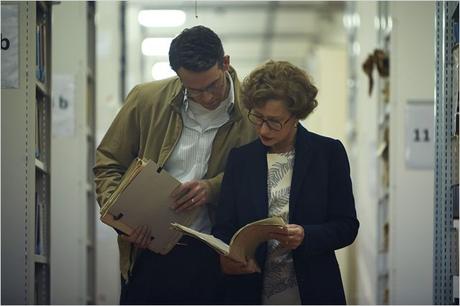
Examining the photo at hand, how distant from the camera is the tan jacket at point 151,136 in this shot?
10.5 ft

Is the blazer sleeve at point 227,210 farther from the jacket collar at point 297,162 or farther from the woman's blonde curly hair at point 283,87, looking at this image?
the woman's blonde curly hair at point 283,87

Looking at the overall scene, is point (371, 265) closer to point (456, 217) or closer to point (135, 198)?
point (456, 217)

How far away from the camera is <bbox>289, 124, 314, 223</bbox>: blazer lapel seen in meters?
2.95

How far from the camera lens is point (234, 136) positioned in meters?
3.22

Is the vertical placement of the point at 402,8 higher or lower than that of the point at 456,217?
higher

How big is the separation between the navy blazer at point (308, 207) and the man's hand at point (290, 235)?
43 mm

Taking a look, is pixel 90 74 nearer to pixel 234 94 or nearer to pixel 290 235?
pixel 234 94

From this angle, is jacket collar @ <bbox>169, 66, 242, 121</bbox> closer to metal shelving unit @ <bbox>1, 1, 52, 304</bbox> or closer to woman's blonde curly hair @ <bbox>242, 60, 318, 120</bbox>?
woman's blonde curly hair @ <bbox>242, 60, 318, 120</bbox>

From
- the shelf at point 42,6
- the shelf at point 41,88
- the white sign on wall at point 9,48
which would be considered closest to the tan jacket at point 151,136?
the white sign on wall at point 9,48

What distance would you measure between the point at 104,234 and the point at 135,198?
431 centimetres

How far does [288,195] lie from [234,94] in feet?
1.49

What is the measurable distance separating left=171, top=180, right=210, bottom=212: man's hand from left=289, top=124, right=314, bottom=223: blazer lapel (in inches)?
12.6

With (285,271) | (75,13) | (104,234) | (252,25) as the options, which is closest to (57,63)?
(75,13)

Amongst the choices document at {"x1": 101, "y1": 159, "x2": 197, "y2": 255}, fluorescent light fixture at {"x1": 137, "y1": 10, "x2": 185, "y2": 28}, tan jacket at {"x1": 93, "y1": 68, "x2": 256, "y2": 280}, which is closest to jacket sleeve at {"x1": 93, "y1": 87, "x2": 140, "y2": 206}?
tan jacket at {"x1": 93, "y1": 68, "x2": 256, "y2": 280}
